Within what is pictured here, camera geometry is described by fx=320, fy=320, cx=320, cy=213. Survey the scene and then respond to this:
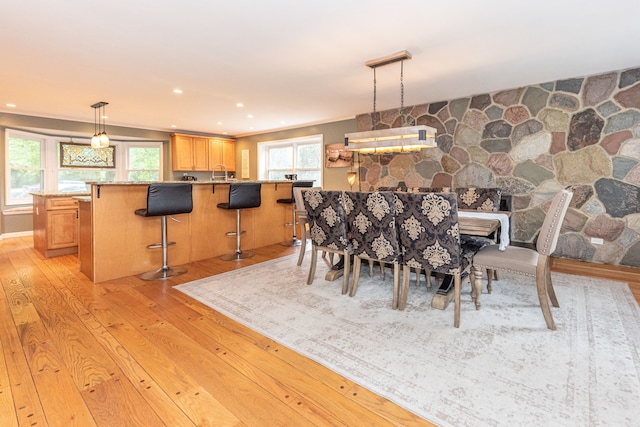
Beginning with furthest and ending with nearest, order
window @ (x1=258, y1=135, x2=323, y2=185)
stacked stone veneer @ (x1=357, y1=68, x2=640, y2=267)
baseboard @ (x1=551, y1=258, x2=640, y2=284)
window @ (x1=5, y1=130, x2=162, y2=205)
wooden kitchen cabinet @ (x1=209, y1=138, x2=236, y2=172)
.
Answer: wooden kitchen cabinet @ (x1=209, y1=138, x2=236, y2=172), window @ (x1=258, y1=135, x2=323, y2=185), window @ (x1=5, y1=130, x2=162, y2=205), stacked stone veneer @ (x1=357, y1=68, x2=640, y2=267), baseboard @ (x1=551, y1=258, x2=640, y2=284)

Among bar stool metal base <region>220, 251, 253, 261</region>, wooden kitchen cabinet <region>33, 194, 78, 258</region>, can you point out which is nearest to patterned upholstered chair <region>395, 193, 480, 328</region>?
bar stool metal base <region>220, 251, 253, 261</region>

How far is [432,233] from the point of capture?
7.75 feet

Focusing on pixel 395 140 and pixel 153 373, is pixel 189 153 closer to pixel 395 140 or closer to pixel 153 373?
pixel 395 140

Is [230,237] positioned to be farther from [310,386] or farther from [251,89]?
[310,386]

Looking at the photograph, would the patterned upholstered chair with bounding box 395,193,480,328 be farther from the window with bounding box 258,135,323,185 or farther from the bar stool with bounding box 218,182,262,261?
the window with bounding box 258,135,323,185

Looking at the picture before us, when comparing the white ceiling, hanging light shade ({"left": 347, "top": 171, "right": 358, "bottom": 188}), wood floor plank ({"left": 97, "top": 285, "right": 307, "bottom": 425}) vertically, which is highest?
the white ceiling

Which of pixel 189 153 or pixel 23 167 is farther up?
pixel 189 153

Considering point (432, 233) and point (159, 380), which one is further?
point (432, 233)

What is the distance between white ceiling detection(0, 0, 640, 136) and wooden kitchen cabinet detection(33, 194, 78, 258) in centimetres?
151

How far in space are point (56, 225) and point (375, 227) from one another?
451 cm

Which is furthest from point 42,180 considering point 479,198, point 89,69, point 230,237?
point 479,198

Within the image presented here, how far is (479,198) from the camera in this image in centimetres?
399

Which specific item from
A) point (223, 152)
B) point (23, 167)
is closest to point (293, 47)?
point (223, 152)

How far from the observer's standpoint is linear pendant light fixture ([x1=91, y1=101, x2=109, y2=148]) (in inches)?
192
